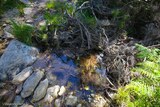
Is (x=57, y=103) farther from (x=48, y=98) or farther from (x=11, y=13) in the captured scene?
(x=11, y=13)

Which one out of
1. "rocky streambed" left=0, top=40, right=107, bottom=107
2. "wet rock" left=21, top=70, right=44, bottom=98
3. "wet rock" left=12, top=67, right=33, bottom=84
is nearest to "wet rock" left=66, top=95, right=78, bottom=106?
"rocky streambed" left=0, top=40, right=107, bottom=107

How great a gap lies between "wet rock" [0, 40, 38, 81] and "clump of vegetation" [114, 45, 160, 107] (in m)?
1.76

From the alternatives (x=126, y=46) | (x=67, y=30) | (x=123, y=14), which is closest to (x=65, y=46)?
(x=67, y=30)

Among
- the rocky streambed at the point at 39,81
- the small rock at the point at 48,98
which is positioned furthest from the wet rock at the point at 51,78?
the small rock at the point at 48,98

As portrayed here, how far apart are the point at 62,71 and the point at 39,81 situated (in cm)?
47

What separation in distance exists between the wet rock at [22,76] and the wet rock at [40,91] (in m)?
0.32

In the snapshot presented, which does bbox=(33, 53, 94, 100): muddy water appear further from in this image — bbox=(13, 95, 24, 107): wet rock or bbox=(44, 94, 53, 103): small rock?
bbox=(13, 95, 24, 107): wet rock

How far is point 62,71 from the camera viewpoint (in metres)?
4.34

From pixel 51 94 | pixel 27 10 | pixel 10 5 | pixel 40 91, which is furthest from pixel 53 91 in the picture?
pixel 10 5

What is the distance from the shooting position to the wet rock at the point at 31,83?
3934 millimetres

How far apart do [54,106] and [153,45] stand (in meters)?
2.19

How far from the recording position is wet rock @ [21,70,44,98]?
3934mm

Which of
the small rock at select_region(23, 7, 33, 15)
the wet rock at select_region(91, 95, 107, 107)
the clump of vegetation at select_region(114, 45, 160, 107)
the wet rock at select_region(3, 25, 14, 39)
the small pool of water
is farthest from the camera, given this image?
the small rock at select_region(23, 7, 33, 15)

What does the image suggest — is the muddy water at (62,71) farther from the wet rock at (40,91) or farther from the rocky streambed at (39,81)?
the wet rock at (40,91)
